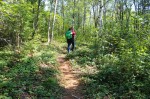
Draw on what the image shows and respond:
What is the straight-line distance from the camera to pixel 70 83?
34.1ft

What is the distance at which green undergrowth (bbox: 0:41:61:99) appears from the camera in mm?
8291

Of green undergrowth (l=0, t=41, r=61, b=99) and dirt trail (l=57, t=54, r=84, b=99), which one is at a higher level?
green undergrowth (l=0, t=41, r=61, b=99)

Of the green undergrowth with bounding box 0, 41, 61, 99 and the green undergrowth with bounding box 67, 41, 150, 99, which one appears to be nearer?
the green undergrowth with bounding box 0, 41, 61, 99

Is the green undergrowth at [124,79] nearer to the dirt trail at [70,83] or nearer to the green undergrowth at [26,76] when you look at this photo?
the dirt trail at [70,83]

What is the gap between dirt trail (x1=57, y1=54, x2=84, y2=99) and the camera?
29.6 ft

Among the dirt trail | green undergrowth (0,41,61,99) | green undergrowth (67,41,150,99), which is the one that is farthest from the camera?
the dirt trail

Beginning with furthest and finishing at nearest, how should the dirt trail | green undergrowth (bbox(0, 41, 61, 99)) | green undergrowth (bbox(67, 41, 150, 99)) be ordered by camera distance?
the dirt trail
green undergrowth (bbox(67, 41, 150, 99))
green undergrowth (bbox(0, 41, 61, 99))

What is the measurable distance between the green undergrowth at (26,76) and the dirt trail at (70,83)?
39cm

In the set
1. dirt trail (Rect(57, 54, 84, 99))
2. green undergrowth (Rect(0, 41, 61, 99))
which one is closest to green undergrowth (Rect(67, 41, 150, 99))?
dirt trail (Rect(57, 54, 84, 99))

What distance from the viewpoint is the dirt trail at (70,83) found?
9034 millimetres

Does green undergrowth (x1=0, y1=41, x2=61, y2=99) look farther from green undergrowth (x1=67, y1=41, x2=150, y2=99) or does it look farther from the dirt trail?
green undergrowth (x1=67, y1=41, x2=150, y2=99)

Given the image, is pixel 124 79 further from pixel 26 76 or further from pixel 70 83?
pixel 26 76

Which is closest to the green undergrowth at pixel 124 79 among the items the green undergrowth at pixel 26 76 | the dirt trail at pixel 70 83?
the dirt trail at pixel 70 83

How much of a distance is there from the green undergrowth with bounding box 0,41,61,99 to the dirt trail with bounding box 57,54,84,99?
0.39m
